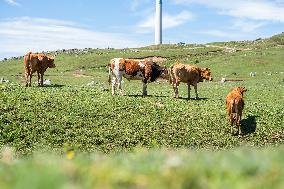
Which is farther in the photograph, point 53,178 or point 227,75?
point 227,75

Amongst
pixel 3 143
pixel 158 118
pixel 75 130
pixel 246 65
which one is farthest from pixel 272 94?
pixel 246 65

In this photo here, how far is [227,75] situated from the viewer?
6431 centimetres

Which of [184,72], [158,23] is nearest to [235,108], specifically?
[184,72]

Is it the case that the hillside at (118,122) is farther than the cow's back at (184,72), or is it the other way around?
the cow's back at (184,72)

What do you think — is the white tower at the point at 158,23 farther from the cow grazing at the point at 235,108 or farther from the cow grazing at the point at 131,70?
the cow grazing at the point at 235,108

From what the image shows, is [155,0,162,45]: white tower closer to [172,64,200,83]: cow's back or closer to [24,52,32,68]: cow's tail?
[24,52,32,68]: cow's tail

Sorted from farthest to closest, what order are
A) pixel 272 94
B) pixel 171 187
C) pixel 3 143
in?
pixel 272 94 → pixel 3 143 → pixel 171 187

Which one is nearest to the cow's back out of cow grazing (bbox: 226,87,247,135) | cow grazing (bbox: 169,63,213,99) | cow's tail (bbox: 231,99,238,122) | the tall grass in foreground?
cow grazing (bbox: 169,63,213,99)

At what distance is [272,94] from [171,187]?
3681 cm

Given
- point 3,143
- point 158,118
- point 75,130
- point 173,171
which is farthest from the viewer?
point 158,118

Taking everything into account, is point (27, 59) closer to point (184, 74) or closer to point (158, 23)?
point (184, 74)

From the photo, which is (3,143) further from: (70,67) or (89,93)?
(70,67)

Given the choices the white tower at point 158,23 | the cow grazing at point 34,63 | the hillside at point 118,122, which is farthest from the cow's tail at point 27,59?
the white tower at point 158,23

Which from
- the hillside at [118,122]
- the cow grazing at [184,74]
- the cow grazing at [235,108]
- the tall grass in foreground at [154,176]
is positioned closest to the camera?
the tall grass in foreground at [154,176]
